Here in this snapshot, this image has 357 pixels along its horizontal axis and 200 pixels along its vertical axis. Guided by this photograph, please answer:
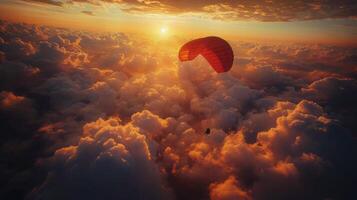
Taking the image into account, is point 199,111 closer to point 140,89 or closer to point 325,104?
point 140,89

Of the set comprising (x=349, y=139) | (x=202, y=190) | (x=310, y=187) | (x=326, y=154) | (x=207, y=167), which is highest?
(x=349, y=139)

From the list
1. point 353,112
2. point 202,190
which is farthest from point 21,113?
point 353,112

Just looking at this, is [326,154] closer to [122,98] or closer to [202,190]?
[202,190]

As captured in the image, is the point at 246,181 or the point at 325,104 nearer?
the point at 246,181

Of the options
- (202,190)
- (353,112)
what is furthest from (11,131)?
(353,112)

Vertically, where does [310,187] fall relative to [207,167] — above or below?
above

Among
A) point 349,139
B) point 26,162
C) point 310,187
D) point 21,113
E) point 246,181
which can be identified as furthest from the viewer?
point 21,113

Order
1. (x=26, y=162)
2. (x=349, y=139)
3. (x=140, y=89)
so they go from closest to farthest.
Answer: (x=349, y=139)
(x=26, y=162)
(x=140, y=89)
